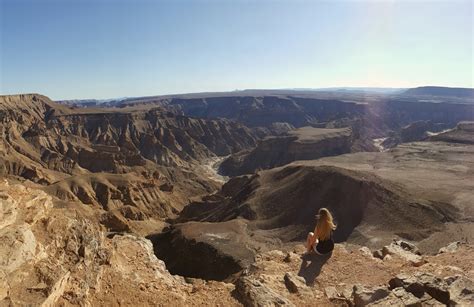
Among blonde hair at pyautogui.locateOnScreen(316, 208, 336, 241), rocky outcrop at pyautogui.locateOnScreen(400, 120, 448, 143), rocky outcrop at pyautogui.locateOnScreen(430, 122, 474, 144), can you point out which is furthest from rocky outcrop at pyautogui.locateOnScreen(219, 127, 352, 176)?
blonde hair at pyautogui.locateOnScreen(316, 208, 336, 241)

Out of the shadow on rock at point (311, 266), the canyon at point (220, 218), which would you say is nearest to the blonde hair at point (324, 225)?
the shadow on rock at point (311, 266)

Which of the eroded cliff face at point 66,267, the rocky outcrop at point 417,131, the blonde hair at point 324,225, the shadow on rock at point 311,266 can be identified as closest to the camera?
the eroded cliff face at point 66,267

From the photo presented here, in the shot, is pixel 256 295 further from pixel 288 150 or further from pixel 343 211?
pixel 288 150

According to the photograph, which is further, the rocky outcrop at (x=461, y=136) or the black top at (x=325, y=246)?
the rocky outcrop at (x=461, y=136)

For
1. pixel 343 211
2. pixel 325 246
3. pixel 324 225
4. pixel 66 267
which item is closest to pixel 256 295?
pixel 324 225

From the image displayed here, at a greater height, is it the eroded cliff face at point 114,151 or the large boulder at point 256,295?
the large boulder at point 256,295

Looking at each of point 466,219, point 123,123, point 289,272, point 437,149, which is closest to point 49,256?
point 289,272

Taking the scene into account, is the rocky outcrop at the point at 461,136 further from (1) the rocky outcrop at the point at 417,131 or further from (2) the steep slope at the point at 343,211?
(1) the rocky outcrop at the point at 417,131
